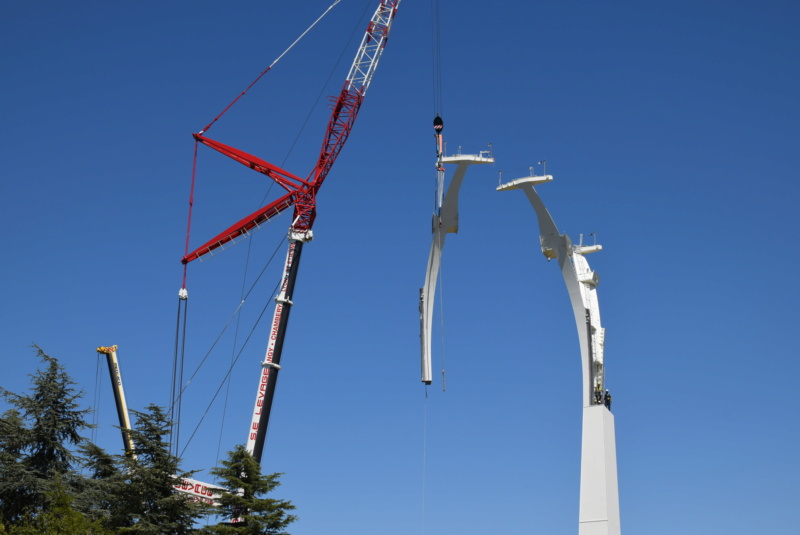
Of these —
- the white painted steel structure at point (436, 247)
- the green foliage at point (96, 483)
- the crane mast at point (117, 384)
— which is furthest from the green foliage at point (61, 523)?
the crane mast at point (117, 384)

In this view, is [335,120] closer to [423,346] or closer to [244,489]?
[423,346]

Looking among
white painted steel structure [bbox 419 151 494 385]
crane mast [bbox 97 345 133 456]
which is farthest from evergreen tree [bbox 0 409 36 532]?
crane mast [bbox 97 345 133 456]

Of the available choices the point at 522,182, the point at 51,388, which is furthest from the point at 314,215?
the point at 51,388

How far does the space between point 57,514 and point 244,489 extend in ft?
30.0

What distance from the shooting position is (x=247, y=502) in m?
51.7

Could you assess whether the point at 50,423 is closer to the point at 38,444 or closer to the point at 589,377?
the point at 38,444

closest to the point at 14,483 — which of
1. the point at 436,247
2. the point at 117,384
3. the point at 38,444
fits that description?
the point at 38,444

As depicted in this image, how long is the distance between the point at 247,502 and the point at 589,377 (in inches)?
851

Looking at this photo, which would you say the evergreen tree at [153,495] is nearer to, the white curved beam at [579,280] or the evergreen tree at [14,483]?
the evergreen tree at [14,483]

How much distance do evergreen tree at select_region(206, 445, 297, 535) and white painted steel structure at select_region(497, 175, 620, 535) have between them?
17537 millimetres

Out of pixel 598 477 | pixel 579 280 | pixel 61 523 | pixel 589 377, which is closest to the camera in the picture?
pixel 61 523

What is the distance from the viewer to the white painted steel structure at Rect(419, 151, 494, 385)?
6581 cm

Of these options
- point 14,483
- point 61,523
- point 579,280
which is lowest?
point 61,523

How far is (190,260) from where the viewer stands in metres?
86.2
